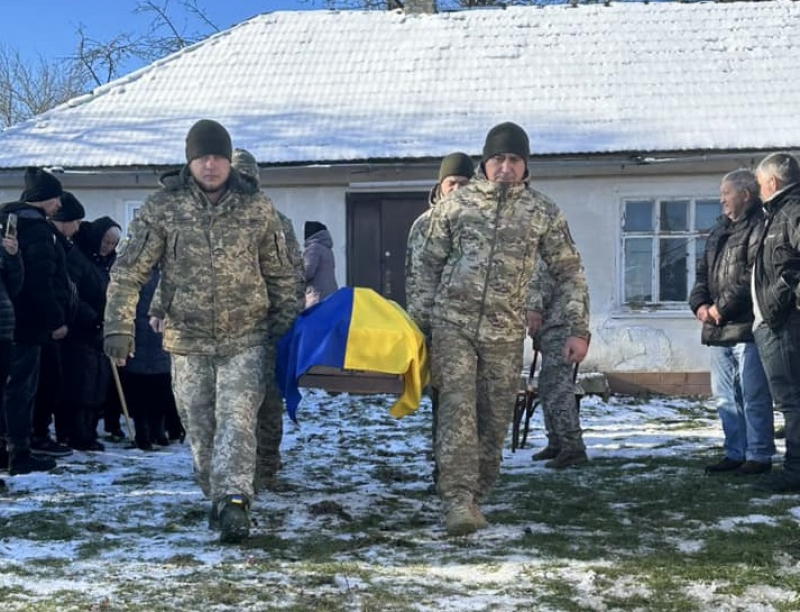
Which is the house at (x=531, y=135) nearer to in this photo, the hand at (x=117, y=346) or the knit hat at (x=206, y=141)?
the knit hat at (x=206, y=141)

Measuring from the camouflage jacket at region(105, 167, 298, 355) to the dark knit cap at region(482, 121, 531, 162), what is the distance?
119cm

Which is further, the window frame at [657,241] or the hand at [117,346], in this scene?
the window frame at [657,241]

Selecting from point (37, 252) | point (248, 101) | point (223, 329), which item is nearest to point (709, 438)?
point (223, 329)

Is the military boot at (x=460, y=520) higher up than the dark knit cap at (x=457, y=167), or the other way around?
the dark knit cap at (x=457, y=167)

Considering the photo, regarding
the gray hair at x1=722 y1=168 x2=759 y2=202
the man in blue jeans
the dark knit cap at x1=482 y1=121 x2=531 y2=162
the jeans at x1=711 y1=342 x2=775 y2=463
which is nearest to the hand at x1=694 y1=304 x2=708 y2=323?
the jeans at x1=711 y1=342 x2=775 y2=463

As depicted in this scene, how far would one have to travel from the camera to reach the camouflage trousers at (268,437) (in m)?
5.41

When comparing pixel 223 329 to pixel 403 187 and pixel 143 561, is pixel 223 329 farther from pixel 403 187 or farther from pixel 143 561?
pixel 403 187

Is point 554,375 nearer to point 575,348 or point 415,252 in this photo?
point 575,348

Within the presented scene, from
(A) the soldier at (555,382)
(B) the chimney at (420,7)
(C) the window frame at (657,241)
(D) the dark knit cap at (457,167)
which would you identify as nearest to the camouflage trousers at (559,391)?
(A) the soldier at (555,382)

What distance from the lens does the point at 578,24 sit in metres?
13.5

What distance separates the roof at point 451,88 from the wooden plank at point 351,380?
19.7 ft

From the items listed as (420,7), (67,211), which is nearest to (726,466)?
(67,211)

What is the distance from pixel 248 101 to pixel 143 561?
921cm

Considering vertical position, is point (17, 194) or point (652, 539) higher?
point (17, 194)
